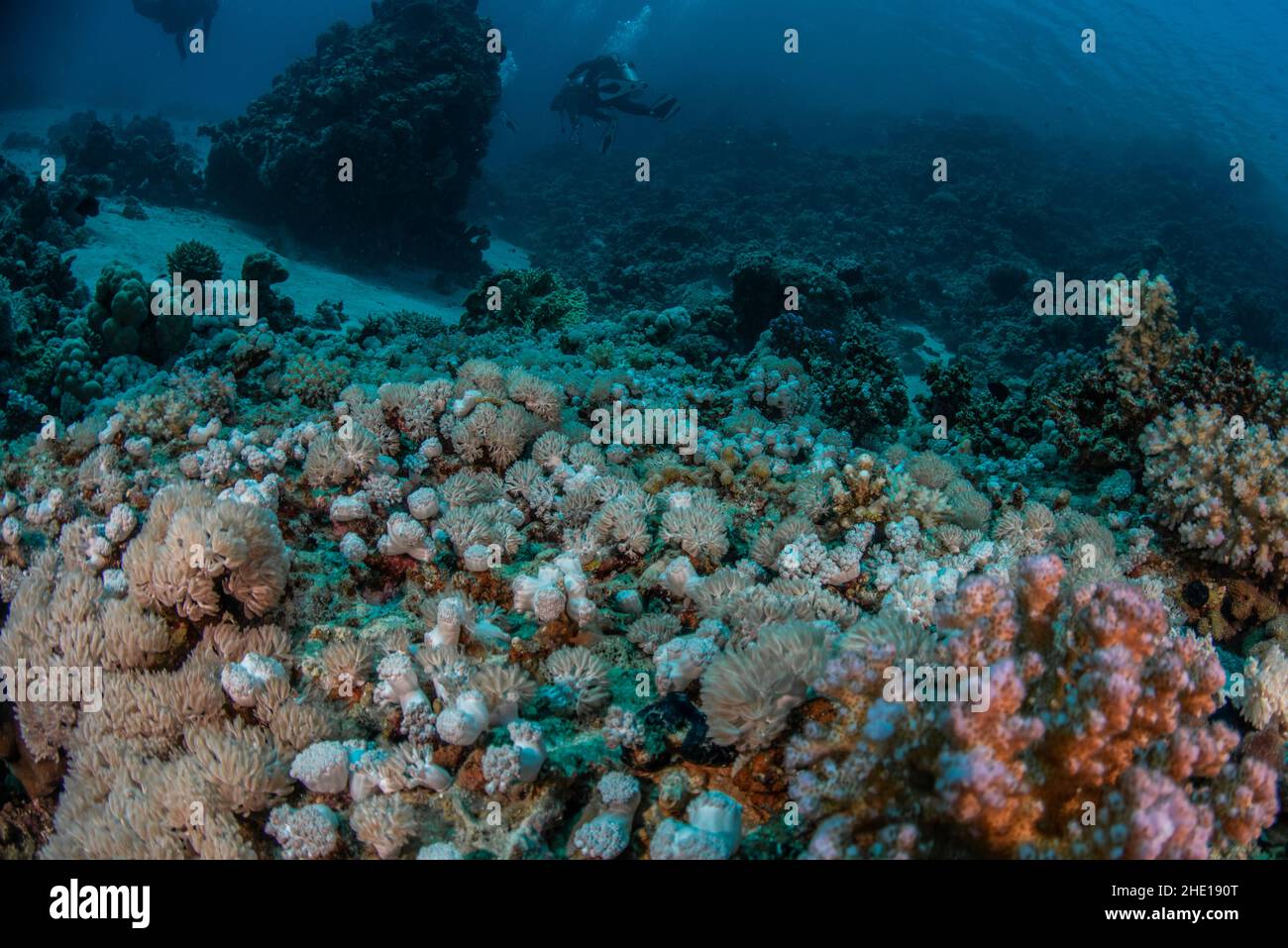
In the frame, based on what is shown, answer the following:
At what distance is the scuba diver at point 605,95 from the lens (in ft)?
70.5

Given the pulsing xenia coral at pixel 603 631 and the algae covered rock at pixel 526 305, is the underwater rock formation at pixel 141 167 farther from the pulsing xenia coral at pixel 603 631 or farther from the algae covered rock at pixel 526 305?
the pulsing xenia coral at pixel 603 631

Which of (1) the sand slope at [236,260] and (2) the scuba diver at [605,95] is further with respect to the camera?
(2) the scuba diver at [605,95]

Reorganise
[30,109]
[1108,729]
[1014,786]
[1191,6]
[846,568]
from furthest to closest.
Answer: [1191,6] < [30,109] < [846,568] < [1108,729] < [1014,786]

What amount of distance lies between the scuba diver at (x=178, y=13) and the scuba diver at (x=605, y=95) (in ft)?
61.1

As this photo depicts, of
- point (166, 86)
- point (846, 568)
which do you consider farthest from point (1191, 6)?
point (166, 86)

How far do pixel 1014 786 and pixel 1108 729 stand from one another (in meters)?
0.41

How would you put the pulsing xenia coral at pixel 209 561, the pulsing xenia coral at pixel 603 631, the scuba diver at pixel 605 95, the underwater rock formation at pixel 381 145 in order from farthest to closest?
the scuba diver at pixel 605 95
the underwater rock formation at pixel 381 145
the pulsing xenia coral at pixel 209 561
the pulsing xenia coral at pixel 603 631

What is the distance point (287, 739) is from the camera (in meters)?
A: 2.80

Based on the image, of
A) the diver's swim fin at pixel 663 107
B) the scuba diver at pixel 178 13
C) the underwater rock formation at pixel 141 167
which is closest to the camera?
the underwater rock formation at pixel 141 167

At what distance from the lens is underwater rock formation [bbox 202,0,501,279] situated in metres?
16.2

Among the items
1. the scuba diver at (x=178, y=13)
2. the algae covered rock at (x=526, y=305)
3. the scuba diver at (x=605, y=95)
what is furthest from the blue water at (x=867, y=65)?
the algae covered rock at (x=526, y=305)

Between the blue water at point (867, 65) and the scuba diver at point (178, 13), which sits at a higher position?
the blue water at point (867, 65)

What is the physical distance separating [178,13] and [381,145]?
23384mm
